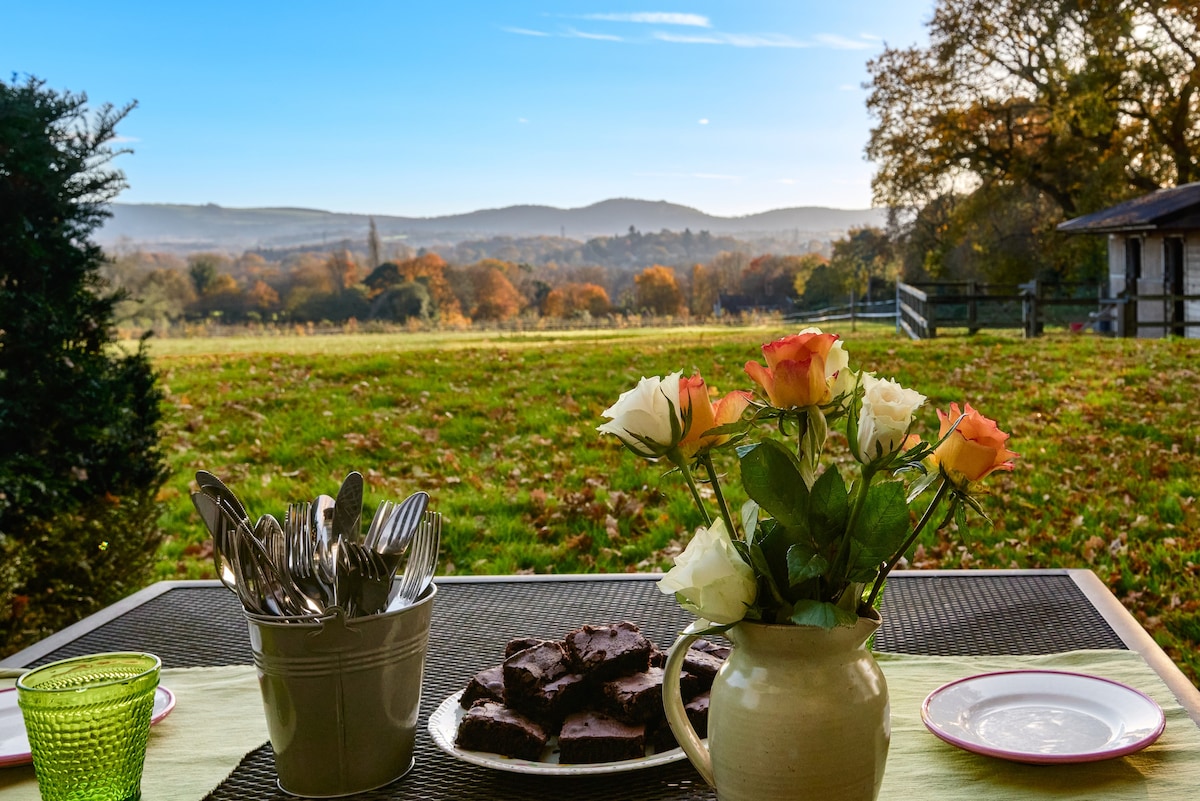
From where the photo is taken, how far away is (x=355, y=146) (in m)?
96.6

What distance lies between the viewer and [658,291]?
47375 mm

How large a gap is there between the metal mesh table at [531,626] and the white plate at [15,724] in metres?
0.20

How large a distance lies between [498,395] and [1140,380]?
18.5 feet

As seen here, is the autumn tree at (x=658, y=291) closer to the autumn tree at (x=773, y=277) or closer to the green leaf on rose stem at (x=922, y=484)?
Answer: the autumn tree at (x=773, y=277)

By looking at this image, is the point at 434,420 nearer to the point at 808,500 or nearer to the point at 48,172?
the point at 48,172

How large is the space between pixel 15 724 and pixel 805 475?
1.17 metres

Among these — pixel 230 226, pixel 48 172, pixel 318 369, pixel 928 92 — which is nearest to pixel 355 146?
pixel 230 226

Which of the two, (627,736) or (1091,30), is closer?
(627,736)

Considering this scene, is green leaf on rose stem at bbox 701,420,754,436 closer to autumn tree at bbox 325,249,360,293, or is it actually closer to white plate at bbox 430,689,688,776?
white plate at bbox 430,689,688,776

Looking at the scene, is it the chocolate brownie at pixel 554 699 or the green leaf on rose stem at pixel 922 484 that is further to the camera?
the chocolate brownie at pixel 554 699

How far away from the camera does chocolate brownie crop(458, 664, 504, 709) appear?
4.21 feet

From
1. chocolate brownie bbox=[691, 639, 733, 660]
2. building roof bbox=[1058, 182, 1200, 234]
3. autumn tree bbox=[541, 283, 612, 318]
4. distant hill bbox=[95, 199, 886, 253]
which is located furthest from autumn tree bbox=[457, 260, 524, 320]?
chocolate brownie bbox=[691, 639, 733, 660]

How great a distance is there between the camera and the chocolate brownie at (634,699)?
3.86 ft

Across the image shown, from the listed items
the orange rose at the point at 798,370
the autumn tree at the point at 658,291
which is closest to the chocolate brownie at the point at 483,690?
the orange rose at the point at 798,370
